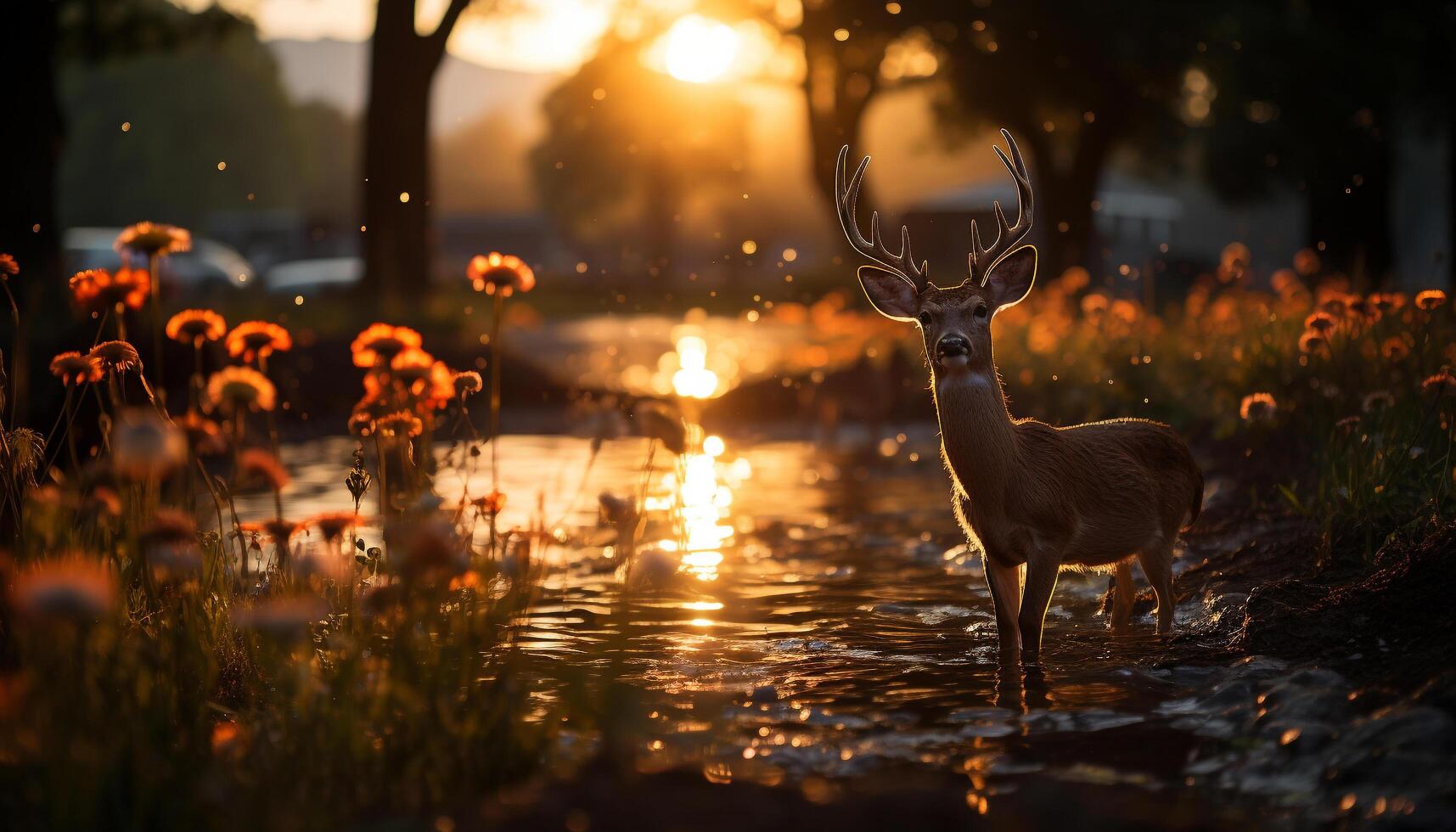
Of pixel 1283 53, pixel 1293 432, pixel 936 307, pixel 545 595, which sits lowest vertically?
pixel 545 595

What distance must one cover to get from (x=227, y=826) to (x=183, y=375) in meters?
11.7

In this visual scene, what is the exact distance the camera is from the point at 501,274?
6504 millimetres

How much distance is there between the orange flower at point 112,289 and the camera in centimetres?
577

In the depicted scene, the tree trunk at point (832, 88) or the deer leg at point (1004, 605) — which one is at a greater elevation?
the tree trunk at point (832, 88)

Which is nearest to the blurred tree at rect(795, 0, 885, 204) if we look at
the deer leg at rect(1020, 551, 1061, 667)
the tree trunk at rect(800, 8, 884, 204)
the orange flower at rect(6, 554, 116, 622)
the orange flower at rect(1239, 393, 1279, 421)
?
the tree trunk at rect(800, 8, 884, 204)

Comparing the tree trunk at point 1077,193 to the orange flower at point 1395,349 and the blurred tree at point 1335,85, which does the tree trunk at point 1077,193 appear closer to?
the blurred tree at point 1335,85

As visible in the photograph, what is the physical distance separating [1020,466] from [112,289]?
3493mm

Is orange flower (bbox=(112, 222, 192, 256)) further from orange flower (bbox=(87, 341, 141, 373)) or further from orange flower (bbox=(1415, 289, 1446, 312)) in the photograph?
orange flower (bbox=(1415, 289, 1446, 312))

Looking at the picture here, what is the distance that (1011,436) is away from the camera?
6.53 meters

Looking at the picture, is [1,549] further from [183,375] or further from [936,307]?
[183,375]

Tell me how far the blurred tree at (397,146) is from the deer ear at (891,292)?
14.5 m

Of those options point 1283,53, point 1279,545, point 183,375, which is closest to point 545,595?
point 1279,545

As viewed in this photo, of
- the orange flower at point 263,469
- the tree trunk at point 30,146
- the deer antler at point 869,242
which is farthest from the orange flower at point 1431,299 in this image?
the tree trunk at point 30,146

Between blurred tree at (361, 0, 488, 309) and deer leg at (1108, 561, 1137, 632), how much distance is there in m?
14.5
